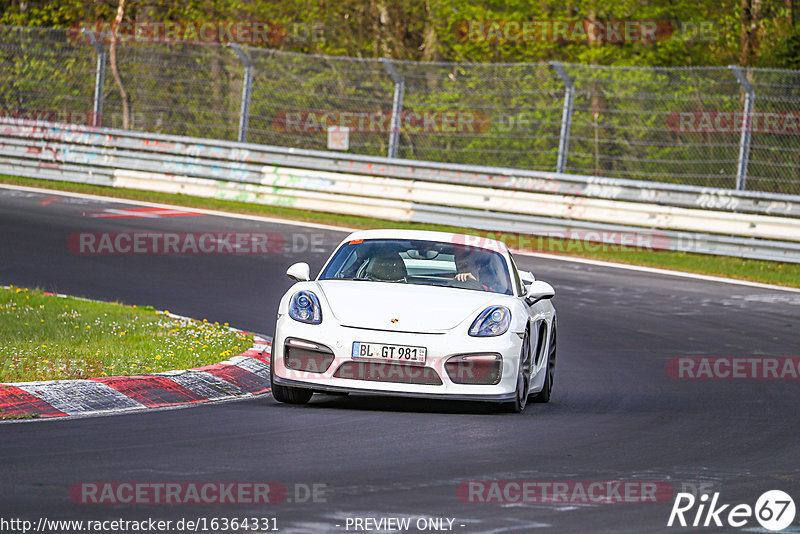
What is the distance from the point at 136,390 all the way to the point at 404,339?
1722 millimetres

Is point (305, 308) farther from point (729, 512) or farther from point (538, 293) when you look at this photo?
point (729, 512)

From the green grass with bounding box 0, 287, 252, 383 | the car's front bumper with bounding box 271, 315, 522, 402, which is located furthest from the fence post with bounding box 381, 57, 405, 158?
the car's front bumper with bounding box 271, 315, 522, 402

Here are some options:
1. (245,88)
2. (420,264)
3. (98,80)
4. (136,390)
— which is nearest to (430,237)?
(420,264)

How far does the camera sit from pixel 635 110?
20.7 meters

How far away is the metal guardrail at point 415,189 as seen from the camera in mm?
19344

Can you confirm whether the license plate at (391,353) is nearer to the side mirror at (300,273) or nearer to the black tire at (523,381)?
the black tire at (523,381)

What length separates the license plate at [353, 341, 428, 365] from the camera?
8.34 m

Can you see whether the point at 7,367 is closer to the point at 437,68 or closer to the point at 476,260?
the point at 476,260

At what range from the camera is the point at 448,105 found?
74.0 ft

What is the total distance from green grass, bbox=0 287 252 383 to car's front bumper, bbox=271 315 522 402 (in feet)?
4.06

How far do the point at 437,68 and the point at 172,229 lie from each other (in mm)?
5776

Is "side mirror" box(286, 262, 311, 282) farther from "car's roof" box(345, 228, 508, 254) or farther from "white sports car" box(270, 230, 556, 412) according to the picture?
"car's roof" box(345, 228, 508, 254)

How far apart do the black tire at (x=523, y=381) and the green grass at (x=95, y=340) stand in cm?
229

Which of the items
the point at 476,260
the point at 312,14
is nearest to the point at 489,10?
the point at 312,14
